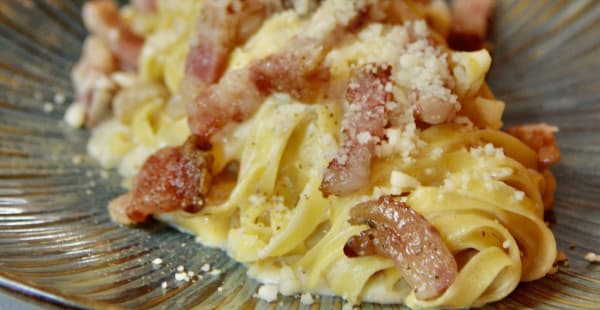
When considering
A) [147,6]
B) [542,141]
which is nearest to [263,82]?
[542,141]

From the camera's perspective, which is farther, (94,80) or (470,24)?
(470,24)

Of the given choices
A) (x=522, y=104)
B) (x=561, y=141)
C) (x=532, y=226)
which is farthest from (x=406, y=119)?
(x=522, y=104)

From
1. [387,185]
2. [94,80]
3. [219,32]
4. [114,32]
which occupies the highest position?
[114,32]

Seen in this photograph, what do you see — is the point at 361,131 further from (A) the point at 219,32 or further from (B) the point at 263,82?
(A) the point at 219,32

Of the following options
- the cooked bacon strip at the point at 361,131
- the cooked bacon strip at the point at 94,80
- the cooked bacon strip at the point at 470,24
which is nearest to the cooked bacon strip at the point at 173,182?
the cooked bacon strip at the point at 361,131

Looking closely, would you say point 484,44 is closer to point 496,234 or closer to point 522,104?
point 522,104

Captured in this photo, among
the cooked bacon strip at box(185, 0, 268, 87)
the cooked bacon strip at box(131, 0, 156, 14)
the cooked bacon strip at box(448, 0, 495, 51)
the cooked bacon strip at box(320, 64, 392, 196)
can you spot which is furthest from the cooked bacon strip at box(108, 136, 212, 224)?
the cooked bacon strip at box(448, 0, 495, 51)
